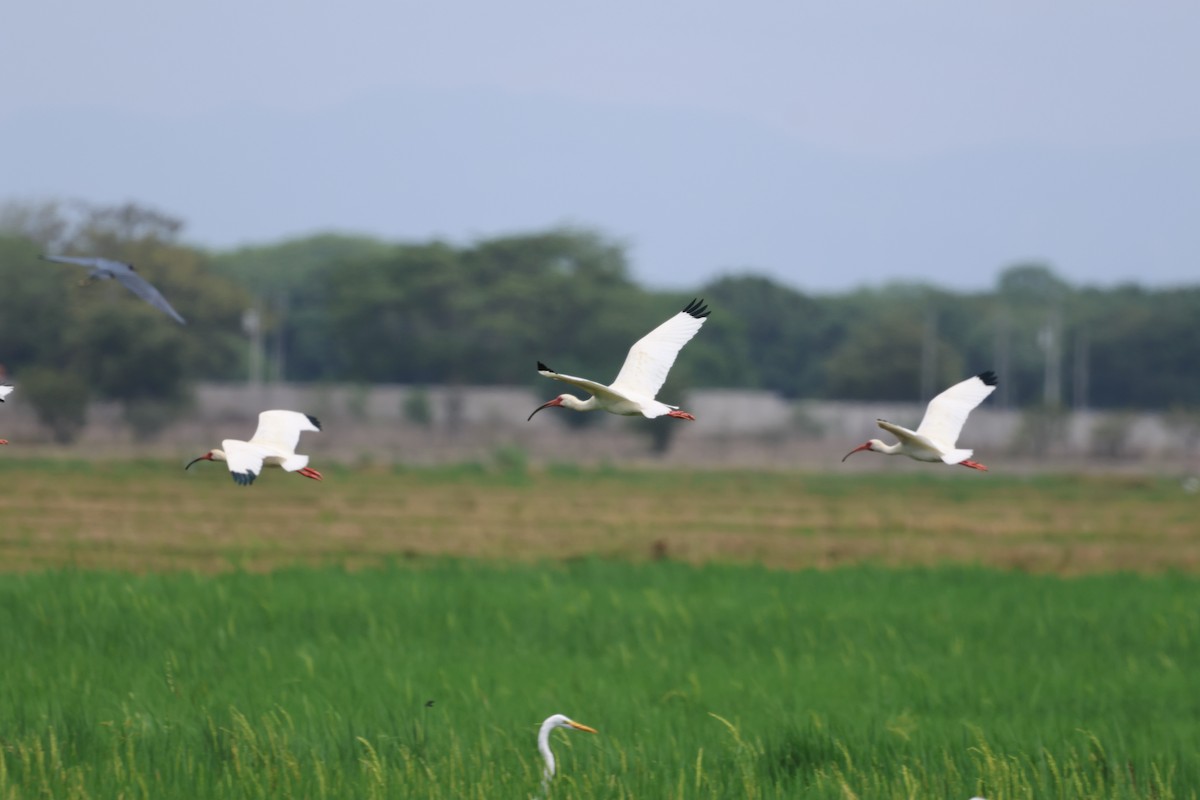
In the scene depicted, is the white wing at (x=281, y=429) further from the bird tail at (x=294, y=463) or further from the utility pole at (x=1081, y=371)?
the utility pole at (x=1081, y=371)

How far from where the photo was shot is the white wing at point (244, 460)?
3.92 m

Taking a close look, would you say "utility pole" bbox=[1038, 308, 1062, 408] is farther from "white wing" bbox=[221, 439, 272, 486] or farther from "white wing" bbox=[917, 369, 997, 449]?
"white wing" bbox=[221, 439, 272, 486]

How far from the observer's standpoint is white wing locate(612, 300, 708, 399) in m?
4.49

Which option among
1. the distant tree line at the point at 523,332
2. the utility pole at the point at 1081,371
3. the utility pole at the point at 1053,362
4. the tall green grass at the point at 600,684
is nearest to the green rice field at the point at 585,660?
the tall green grass at the point at 600,684

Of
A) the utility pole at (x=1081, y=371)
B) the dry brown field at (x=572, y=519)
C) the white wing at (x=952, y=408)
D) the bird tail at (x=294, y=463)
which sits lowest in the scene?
the dry brown field at (x=572, y=519)

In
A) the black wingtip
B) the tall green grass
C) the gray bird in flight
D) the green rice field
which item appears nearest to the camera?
the black wingtip

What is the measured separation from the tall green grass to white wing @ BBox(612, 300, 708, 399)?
10.2ft

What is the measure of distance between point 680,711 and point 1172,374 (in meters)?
61.2

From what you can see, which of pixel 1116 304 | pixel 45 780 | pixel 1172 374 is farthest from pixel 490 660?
pixel 1116 304

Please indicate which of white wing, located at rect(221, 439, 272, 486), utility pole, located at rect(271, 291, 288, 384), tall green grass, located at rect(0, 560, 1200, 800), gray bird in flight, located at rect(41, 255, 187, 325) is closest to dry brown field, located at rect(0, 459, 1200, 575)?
tall green grass, located at rect(0, 560, 1200, 800)

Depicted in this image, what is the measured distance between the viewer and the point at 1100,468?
55094 mm

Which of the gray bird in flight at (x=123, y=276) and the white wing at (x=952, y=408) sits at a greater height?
the gray bird in flight at (x=123, y=276)

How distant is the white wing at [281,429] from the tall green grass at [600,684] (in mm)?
3097

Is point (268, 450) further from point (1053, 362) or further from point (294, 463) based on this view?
point (1053, 362)
